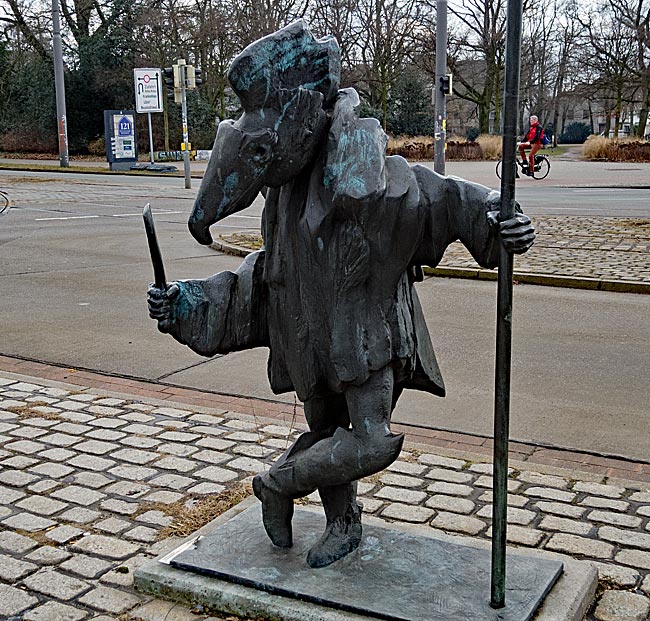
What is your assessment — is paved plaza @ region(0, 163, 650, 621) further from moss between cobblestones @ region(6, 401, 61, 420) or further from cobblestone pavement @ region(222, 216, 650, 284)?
cobblestone pavement @ region(222, 216, 650, 284)

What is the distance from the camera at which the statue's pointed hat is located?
2902 mm

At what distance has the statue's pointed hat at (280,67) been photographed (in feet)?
9.52

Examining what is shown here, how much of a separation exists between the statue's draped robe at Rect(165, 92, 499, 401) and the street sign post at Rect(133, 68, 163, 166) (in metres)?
33.4

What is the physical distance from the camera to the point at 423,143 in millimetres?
42750

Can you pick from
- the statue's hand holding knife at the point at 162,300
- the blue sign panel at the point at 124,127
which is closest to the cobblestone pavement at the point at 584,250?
the statue's hand holding knife at the point at 162,300

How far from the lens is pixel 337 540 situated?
3.49 metres

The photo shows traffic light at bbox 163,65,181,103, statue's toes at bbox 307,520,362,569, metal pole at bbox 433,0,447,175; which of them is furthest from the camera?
traffic light at bbox 163,65,181,103

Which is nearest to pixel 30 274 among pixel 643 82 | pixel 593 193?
pixel 593 193

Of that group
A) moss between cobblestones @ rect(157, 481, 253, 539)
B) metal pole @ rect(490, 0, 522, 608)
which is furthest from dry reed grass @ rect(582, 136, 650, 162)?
metal pole @ rect(490, 0, 522, 608)

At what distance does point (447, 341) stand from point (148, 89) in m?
30.2

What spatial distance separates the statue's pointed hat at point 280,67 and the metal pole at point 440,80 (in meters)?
16.7

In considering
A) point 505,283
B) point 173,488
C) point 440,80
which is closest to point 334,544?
point 505,283

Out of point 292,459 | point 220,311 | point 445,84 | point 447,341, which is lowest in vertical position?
point 447,341

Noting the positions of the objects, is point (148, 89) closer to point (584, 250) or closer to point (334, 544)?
point (584, 250)
